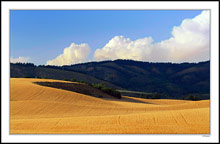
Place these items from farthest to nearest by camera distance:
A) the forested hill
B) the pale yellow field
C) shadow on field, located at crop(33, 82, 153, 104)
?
1. the forested hill
2. shadow on field, located at crop(33, 82, 153, 104)
3. the pale yellow field

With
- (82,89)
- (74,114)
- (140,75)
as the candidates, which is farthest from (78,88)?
(140,75)

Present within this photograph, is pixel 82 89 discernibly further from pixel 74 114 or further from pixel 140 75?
pixel 140 75

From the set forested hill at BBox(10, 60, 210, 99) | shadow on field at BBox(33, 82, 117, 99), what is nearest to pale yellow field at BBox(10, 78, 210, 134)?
shadow on field at BBox(33, 82, 117, 99)

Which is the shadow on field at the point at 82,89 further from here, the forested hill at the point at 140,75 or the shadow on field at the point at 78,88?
the forested hill at the point at 140,75

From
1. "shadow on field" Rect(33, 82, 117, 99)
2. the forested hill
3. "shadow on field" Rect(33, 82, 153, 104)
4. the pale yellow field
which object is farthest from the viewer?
the forested hill

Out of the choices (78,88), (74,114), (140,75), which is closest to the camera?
(74,114)

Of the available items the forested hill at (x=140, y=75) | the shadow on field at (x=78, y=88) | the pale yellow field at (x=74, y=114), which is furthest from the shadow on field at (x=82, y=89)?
the forested hill at (x=140, y=75)

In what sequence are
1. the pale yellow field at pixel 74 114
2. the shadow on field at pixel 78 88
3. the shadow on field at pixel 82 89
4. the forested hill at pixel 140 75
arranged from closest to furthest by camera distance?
the pale yellow field at pixel 74 114 → the shadow on field at pixel 78 88 → the shadow on field at pixel 82 89 → the forested hill at pixel 140 75

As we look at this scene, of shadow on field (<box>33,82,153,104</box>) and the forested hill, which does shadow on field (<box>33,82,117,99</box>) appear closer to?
shadow on field (<box>33,82,153,104</box>)

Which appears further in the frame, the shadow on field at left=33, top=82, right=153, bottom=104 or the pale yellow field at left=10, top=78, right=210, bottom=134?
the shadow on field at left=33, top=82, right=153, bottom=104

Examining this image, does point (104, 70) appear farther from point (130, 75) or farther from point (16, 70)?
point (16, 70)
